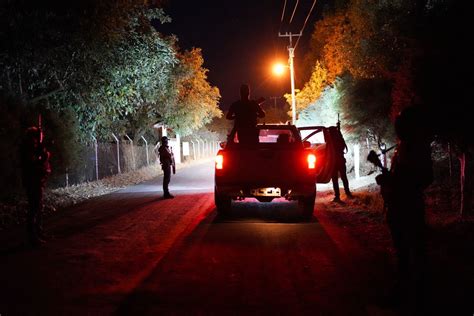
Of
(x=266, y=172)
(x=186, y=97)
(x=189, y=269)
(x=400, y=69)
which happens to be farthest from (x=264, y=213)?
(x=186, y=97)

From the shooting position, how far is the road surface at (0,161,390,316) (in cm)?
517

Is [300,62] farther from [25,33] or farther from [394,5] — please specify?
[25,33]

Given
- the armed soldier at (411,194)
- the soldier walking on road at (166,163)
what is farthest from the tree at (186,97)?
the armed soldier at (411,194)

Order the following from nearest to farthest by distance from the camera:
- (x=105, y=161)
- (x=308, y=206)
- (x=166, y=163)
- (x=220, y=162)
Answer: (x=220, y=162), (x=308, y=206), (x=166, y=163), (x=105, y=161)

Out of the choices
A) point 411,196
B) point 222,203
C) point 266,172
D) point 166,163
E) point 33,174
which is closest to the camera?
point 411,196

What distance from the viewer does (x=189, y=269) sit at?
652cm

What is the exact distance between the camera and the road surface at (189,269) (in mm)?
5168

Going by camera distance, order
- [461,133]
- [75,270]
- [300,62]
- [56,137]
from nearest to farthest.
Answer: [75,270] → [461,133] → [56,137] → [300,62]

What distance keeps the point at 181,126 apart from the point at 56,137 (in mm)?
20984

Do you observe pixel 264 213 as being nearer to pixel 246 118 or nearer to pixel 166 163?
pixel 246 118

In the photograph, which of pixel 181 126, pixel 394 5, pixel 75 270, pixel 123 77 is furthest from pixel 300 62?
pixel 75 270

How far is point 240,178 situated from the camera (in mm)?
10047

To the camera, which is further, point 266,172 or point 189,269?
point 266,172

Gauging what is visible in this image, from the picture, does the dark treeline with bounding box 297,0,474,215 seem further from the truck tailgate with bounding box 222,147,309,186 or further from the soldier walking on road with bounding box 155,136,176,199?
the soldier walking on road with bounding box 155,136,176,199
